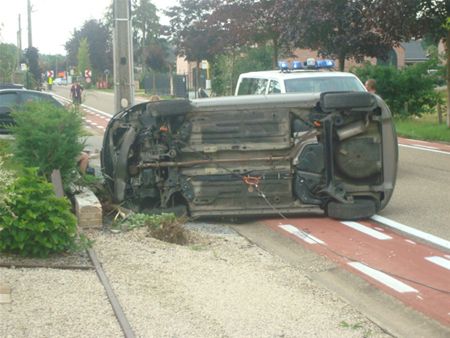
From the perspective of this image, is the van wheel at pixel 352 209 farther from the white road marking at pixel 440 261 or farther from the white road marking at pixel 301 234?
the white road marking at pixel 440 261

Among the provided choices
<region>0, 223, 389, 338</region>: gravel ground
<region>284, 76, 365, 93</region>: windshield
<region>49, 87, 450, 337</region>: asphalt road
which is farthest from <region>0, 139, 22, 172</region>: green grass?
<region>284, 76, 365, 93</region>: windshield

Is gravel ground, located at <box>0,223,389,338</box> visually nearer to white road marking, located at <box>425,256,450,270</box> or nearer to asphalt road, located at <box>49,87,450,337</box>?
asphalt road, located at <box>49,87,450,337</box>

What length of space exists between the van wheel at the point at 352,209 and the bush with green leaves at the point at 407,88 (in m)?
18.1

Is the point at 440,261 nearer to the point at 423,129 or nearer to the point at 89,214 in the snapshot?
the point at 89,214

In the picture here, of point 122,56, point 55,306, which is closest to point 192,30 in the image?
point 122,56

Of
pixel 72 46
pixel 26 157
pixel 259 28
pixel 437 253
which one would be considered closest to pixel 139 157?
pixel 26 157

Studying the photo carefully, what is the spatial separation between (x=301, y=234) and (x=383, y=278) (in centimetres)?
202

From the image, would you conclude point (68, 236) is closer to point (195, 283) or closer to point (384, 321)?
point (195, 283)

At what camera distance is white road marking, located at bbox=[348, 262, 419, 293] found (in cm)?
681

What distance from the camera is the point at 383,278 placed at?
23.4ft

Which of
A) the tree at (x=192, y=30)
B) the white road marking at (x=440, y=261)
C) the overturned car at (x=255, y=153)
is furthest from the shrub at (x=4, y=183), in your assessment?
the tree at (x=192, y=30)

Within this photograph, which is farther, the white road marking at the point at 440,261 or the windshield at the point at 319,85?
the windshield at the point at 319,85

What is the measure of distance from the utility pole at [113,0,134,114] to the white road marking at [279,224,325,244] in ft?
20.0

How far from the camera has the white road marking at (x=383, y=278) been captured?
681cm
